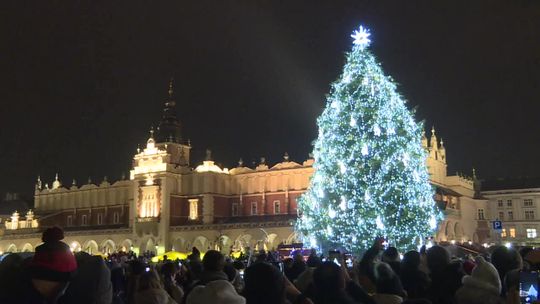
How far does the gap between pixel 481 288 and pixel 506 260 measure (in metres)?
1.40

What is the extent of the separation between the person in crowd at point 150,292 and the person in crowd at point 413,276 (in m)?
3.24

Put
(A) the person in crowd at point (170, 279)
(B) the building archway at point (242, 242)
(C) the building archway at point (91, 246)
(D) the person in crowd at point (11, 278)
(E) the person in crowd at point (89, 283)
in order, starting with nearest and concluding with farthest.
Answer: (D) the person in crowd at point (11, 278) < (E) the person in crowd at point (89, 283) < (A) the person in crowd at point (170, 279) < (B) the building archway at point (242, 242) < (C) the building archway at point (91, 246)

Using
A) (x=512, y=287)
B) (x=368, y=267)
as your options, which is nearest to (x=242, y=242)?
(x=368, y=267)

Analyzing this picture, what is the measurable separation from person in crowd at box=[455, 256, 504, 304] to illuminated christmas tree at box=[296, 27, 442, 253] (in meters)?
18.8

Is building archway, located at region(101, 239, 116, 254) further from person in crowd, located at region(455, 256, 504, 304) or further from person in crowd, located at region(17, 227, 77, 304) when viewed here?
person in crowd, located at region(17, 227, 77, 304)

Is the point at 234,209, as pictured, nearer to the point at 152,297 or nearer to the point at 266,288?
the point at 152,297

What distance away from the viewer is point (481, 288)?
5.35 meters

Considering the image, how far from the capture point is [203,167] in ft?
210

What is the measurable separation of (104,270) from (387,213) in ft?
70.1

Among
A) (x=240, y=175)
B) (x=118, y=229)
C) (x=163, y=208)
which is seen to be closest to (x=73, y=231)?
(x=118, y=229)

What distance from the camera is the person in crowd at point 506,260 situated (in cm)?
649

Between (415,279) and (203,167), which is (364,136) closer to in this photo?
(415,279)

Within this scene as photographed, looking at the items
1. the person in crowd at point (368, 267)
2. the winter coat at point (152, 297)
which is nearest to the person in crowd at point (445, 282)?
the person in crowd at point (368, 267)

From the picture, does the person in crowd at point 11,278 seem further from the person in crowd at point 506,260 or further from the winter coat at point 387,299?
the person in crowd at point 506,260
